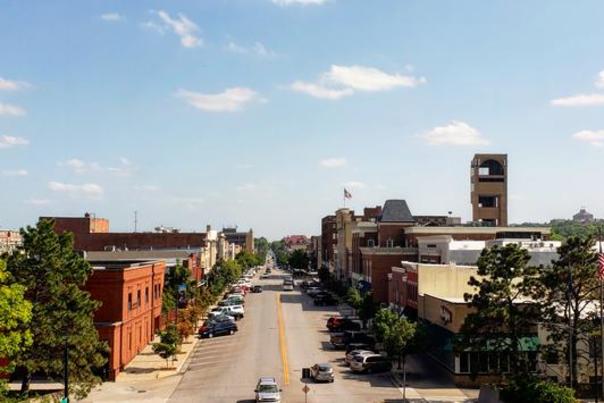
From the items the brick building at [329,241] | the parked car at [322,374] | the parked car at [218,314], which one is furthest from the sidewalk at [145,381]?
the brick building at [329,241]

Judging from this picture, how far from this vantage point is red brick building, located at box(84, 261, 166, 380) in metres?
48.9

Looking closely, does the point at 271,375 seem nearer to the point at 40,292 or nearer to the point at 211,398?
the point at 211,398

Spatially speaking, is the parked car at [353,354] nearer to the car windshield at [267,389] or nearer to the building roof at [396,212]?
the car windshield at [267,389]

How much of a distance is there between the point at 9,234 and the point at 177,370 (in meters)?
143

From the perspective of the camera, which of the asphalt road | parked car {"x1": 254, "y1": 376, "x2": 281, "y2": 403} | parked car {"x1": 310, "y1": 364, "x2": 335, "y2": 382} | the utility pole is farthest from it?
parked car {"x1": 310, "y1": 364, "x2": 335, "y2": 382}

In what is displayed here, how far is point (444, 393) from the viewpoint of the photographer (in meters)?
44.2

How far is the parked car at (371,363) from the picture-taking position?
50.6m

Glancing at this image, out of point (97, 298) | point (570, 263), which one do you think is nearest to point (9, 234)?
point (97, 298)

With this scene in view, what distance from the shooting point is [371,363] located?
50875mm

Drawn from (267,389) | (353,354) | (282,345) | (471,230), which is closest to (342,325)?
(282,345)

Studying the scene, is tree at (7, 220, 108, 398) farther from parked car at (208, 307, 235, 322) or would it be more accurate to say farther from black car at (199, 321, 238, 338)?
parked car at (208, 307, 235, 322)

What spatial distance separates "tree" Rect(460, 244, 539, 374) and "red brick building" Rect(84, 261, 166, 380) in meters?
23.6

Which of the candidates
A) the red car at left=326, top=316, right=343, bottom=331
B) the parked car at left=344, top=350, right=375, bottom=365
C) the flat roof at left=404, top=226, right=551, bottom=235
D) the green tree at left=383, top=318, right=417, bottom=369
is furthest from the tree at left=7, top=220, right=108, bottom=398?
the flat roof at left=404, top=226, right=551, bottom=235

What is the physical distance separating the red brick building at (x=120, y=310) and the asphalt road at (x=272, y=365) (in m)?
4.80
